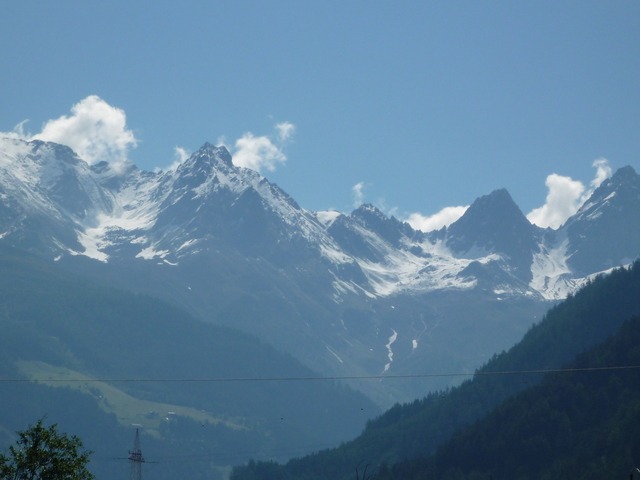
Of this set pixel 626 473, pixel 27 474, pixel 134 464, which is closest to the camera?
pixel 27 474

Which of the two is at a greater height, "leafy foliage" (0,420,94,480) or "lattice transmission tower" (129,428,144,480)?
"lattice transmission tower" (129,428,144,480)

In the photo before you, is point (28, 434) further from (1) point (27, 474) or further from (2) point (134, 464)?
(2) point (134, 464)

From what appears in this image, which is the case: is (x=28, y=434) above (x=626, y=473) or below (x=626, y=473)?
below

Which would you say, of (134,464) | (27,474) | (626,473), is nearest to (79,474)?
(27,474)

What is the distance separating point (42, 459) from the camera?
7950cm

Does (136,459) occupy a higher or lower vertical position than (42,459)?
higher

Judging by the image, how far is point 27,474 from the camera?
79562 mm

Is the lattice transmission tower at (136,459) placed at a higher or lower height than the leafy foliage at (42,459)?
higher

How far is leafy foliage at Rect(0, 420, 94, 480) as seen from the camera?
78688 mm

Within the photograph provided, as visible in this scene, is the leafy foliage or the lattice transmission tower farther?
the lattice transmission tower

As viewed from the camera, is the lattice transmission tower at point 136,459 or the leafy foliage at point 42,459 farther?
the lattice transmission tower at point 136,459

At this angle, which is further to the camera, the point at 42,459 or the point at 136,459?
the point at 136,459

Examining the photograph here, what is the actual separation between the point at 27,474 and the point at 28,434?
2516mm

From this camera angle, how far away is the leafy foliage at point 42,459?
78.7 m
